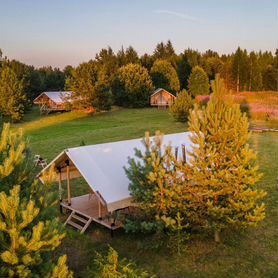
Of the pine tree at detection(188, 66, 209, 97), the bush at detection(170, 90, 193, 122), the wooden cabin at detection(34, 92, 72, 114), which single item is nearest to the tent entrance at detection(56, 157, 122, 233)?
the bush at detection(170, 90, 193, 122)

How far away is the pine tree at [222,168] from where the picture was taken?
8922mm

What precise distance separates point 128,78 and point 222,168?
43.9 m

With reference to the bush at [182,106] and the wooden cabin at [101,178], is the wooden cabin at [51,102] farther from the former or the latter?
the wooden cabin at [101,178]

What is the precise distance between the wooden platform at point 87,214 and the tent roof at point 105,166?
0.98 metres

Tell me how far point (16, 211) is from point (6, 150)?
1.54m

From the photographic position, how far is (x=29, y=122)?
44875mm

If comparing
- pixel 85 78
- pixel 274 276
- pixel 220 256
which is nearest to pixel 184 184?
pixel 220 256

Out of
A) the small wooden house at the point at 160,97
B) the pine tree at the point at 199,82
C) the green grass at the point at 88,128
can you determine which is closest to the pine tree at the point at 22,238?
the green grass at the point at 88,128

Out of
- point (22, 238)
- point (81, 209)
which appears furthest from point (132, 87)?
point (22, 238)

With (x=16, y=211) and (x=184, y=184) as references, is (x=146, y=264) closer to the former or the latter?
(x=184, y=184)

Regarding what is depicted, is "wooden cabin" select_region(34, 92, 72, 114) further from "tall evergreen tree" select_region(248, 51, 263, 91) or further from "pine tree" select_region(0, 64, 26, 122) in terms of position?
"tall evergreen tree" select_region(248, 51, 263, 91)

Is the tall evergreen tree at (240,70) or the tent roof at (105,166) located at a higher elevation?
the tall evergreen tree at (240,70)

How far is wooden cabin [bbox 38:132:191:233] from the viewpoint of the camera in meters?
10.1

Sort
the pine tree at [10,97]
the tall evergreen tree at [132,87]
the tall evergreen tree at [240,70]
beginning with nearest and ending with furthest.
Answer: the pine tree at [10,97]
the tall evergreen tree at [132,87]
the tall evergreen tree at [240,70]
